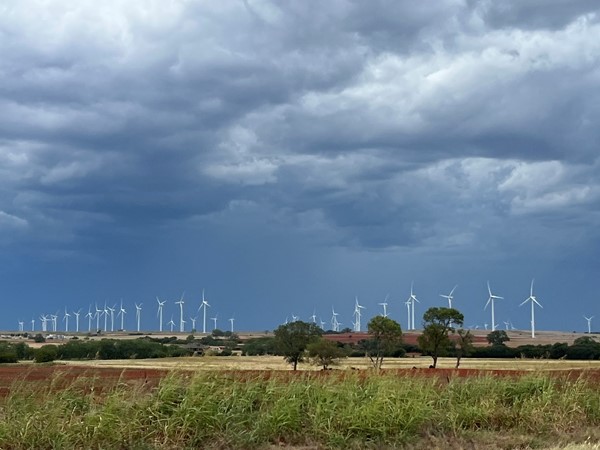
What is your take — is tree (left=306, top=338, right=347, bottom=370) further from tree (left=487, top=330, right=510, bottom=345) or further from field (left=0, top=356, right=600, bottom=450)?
tree (left=487, top=330, right=510, bottom=345)

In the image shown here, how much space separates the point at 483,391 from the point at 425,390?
211 centimetres

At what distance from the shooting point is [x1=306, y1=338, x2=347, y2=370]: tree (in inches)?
2210

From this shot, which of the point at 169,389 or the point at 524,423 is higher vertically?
the point at 169,389

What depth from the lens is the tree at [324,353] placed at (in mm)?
56125

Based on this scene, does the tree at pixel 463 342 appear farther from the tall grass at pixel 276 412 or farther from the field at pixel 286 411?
the tall grass at pixel 276 412

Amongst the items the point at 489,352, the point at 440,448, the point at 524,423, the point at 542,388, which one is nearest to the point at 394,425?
the point at 440,448

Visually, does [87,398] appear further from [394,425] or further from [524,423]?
[524,423]

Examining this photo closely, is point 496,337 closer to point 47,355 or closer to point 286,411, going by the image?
point 47,355

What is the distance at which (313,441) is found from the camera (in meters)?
16.4

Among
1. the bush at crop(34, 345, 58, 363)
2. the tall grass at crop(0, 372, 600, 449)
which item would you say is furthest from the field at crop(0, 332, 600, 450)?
the bush at crop(34, 345, 58, 363)

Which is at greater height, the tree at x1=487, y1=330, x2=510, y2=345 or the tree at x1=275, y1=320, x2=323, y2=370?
the tree at x1=275, y1=320, x2=323, y2=370

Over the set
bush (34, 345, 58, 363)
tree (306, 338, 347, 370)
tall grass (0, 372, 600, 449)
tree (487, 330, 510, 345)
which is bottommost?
tree (487, 330, 510, 345)

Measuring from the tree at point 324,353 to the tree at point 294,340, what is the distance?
13.4 feet

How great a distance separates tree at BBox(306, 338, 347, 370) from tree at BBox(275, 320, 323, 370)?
410 centimetres
